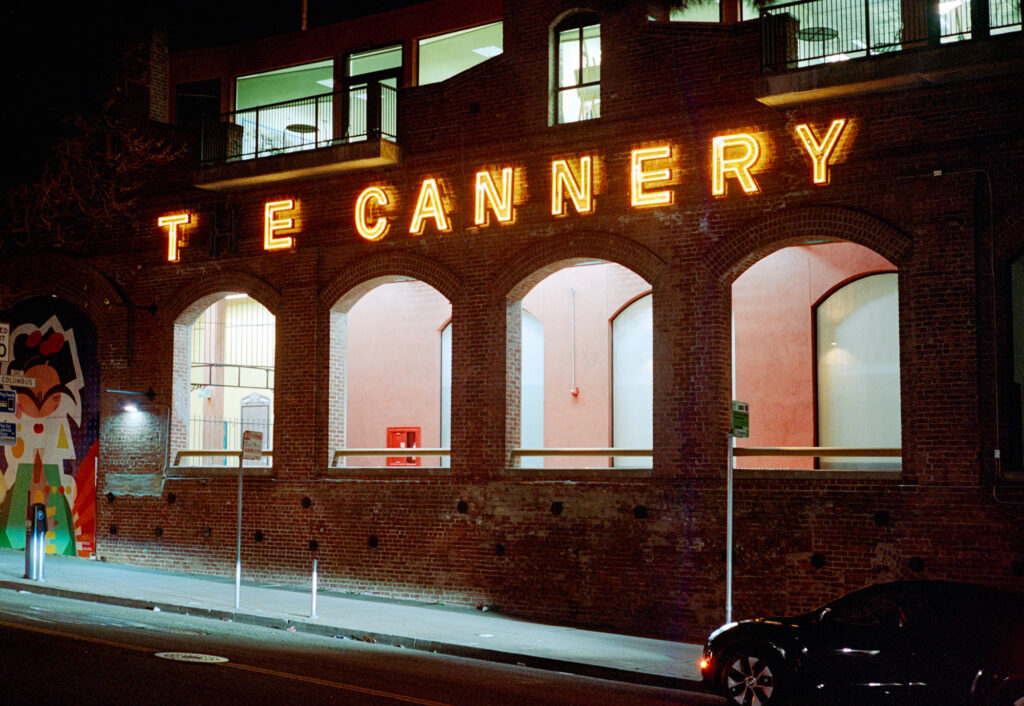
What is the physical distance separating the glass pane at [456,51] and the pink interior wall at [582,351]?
13.9 ft

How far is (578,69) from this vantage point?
18.1 meters

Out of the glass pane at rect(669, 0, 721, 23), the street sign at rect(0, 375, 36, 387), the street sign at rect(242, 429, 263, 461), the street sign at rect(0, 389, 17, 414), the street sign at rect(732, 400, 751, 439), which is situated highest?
the glass pane at rect(669, 0, 721, 23)

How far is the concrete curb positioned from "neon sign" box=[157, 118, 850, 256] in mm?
6872

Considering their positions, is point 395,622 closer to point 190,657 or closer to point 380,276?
point 190,657

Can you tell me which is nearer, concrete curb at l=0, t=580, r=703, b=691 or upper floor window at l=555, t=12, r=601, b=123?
concrete curb at l=0, t=580, r=703, b=691

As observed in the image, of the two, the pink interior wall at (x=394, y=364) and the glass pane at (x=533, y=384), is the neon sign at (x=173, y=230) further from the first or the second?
the glass pane at (x=533, y=384)

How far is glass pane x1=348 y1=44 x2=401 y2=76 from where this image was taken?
2147 centimetres

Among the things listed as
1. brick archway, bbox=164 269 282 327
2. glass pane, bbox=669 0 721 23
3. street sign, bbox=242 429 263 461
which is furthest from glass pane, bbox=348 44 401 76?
street sign, bbox=242 429 263 461

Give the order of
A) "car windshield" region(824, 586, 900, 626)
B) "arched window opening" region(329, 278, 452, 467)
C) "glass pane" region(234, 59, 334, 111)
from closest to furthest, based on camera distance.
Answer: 1. "car windshield" region(824, 586, 900, 626)
2. "glass pane" region(234, 59, 334, 111)
3. "arched window opening" region(329, 278, 452, 467)

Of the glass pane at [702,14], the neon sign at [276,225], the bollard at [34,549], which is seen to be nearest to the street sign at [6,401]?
the bollard at [34,549]

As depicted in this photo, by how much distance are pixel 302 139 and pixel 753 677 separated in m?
14.8

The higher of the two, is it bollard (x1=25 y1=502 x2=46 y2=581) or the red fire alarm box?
the red fire alarm box

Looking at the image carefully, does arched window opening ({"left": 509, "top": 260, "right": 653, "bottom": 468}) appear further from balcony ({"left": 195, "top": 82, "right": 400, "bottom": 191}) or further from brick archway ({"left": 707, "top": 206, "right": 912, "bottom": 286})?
brick archway ({"left": 707, "top": 206, "right": 912, "bottom": 286})

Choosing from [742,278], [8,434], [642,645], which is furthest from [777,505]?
[8,434]
